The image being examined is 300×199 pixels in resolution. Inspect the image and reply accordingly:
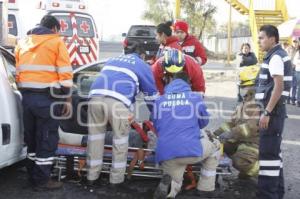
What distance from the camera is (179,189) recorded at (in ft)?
15.8

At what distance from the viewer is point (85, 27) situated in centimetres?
1377

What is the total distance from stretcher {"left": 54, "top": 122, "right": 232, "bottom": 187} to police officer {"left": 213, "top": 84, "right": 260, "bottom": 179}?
0.64 ft

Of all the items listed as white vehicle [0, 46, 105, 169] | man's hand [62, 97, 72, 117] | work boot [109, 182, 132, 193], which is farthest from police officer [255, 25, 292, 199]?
white vehicle [0, 46, 105, 169]

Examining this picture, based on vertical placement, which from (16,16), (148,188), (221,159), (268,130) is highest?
(16,16)

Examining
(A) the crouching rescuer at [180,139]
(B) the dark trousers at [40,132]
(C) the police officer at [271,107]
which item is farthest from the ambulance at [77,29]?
(C) the police officer at [271,107]

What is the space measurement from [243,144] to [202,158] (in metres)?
0.87

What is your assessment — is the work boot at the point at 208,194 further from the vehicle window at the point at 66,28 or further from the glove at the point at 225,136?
the vehicle window at the point at 66,28

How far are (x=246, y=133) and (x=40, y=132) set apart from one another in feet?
7.40

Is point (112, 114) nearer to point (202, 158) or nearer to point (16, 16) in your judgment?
point (202, 158)

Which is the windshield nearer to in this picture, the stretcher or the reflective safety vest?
the stretcher

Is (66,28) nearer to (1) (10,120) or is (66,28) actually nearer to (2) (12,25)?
(2) (12,25)

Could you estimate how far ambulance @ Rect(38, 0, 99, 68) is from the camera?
13.4m

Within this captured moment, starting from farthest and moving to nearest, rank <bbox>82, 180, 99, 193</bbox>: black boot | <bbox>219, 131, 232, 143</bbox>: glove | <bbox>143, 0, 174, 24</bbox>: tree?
<bbox>143, 0, 174, 24</bbox>: tree, <bbox>219, 131, 232, 143</bbox>: glove, <bbox>82, 180, 99, 193</bbox>: black boot

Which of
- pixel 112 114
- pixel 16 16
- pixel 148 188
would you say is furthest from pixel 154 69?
pixel 16 16
